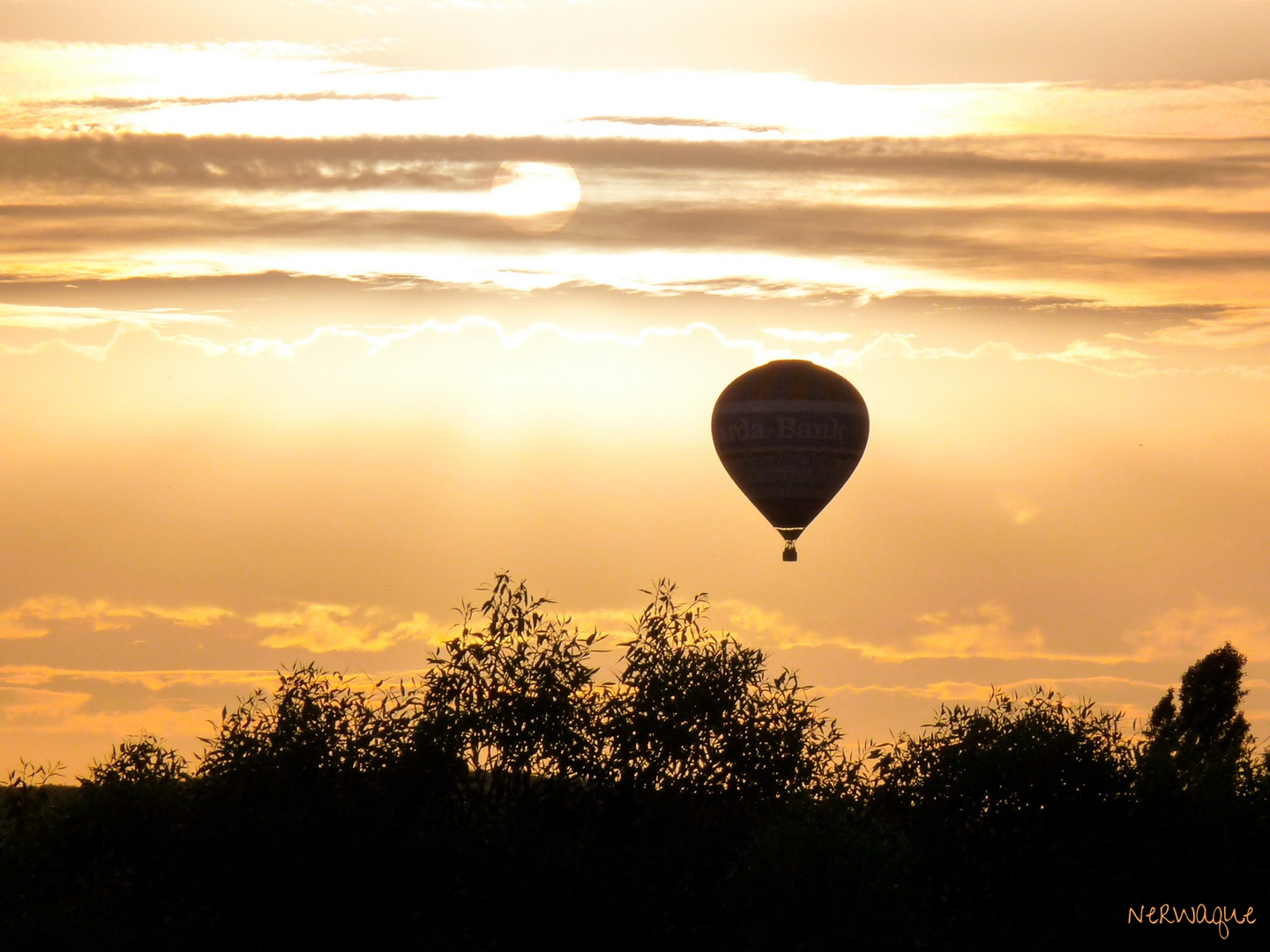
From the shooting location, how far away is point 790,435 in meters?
55.0

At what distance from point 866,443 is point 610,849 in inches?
842

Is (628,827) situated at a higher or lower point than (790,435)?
lower

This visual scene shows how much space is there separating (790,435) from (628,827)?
1756 centimetres

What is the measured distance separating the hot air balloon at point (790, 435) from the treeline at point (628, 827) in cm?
1087

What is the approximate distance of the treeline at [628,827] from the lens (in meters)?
39.9

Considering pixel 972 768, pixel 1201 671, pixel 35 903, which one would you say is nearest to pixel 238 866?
pixel 35 903

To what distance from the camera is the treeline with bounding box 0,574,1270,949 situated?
131ft

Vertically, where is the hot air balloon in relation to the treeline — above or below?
above

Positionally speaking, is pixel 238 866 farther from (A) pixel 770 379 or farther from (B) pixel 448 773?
(A) pixel 770 379

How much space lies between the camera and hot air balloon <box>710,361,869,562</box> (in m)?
55.0

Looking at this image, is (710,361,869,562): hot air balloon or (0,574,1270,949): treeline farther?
(710,361,869,562): hot air balloon

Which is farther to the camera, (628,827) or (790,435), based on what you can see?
(790,435)

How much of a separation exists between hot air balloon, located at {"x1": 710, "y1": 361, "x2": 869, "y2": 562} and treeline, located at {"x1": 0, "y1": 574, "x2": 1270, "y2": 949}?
10866mm

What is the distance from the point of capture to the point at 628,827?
42.4 meters
